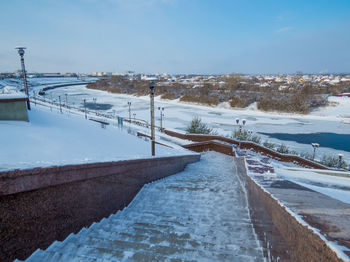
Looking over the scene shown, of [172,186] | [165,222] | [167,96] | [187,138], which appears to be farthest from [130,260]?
[167,96]

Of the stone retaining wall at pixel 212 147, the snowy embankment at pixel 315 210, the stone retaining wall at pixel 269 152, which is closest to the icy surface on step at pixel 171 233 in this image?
the snowy embankment at pixel 315 210

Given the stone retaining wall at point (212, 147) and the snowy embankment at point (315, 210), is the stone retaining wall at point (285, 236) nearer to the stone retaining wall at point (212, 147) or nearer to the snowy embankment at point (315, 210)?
the snowy embankment at point (315, 210)

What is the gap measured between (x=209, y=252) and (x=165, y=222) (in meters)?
1.17

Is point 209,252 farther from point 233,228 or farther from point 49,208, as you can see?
point 49,208

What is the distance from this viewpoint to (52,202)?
3.27 metres

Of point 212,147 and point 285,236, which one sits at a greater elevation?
point 285,236

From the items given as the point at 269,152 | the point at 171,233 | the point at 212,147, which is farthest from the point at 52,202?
the point at 269,152

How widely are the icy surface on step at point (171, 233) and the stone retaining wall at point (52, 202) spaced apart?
→ 0.61 feet

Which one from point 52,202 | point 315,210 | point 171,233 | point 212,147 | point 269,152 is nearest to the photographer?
point 315,210

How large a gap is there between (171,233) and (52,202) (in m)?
1.85

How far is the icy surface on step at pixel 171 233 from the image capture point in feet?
9.35

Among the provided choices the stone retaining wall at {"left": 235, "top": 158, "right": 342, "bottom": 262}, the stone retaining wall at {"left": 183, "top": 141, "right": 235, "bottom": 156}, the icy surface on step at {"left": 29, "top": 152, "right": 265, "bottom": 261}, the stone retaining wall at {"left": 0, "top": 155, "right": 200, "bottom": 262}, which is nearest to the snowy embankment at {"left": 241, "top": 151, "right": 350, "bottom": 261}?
the stone retaining wall at {"left": 235, "top": 158, "right": 342, "bottom": 262}

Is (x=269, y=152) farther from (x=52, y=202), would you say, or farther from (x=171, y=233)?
(x=52, y=202)

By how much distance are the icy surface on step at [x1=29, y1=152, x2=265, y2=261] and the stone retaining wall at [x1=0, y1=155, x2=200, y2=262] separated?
0.19 m
